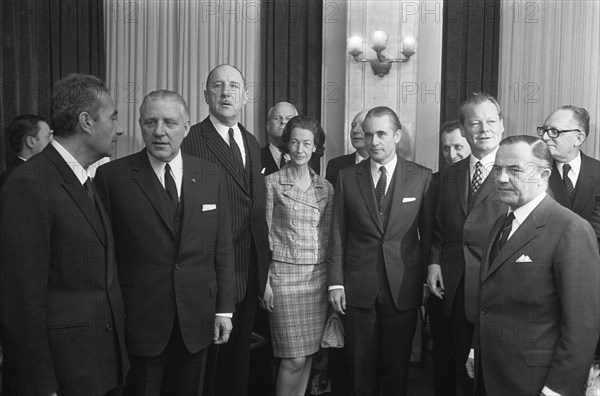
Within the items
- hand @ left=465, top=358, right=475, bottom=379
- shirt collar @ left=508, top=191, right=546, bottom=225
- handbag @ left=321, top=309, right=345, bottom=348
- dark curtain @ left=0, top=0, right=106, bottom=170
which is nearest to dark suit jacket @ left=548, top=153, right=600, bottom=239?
shirt collar @ left=508, top=191, right=546, bottom=225

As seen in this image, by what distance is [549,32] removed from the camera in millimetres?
5566

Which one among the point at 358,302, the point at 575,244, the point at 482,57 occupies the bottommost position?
the point at 358,302

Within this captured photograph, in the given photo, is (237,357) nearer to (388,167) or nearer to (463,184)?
(388,167)

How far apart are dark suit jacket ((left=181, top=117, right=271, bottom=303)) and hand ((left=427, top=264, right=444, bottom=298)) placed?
84cm

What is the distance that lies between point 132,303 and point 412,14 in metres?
3.78

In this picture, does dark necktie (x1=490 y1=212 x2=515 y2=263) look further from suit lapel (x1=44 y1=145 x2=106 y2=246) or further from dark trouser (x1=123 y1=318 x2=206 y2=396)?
suit lapel (x1=44 y1=145 x2=106 y2=246)

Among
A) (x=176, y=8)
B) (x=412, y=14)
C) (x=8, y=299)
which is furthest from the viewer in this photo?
(x=176, y=8)

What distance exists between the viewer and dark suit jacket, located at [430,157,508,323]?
3.07 m

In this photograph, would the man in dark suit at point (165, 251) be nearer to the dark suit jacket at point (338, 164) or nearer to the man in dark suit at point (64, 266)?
the man in dark suit at point (64, 266)

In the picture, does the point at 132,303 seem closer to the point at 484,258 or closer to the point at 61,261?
the point at 61,261

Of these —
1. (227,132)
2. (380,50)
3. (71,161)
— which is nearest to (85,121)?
(71,161)

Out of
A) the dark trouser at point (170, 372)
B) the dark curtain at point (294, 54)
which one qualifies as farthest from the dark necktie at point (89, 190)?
the dark curtain at point (294, 54)

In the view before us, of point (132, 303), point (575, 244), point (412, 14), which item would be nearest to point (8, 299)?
point (132, 303)

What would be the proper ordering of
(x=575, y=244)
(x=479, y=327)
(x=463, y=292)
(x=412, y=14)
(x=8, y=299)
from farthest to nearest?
(x=412, y=14)
(x=463, y=292)
(x=479, y=327)
(x=575, y=244)
(x=8, y=299)
